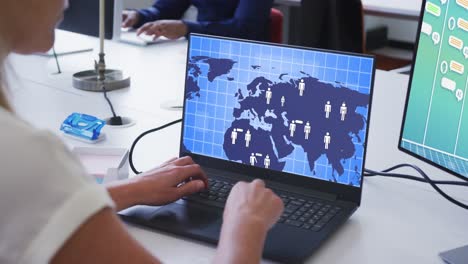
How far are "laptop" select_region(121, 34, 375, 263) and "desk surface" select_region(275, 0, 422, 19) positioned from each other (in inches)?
79.5

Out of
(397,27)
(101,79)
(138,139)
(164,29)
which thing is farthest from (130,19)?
(397,27)

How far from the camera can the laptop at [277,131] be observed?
111cm

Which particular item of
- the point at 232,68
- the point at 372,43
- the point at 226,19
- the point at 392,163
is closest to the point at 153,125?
the point at 232,68

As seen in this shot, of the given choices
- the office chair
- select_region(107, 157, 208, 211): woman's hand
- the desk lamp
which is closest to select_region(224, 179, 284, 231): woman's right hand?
select_region(107, 157, 208, 211): woman's hand

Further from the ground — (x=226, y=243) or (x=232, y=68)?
(x=232, y=68)

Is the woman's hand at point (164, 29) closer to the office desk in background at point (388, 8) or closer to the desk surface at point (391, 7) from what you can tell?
the office desk in background at point (388, 8)

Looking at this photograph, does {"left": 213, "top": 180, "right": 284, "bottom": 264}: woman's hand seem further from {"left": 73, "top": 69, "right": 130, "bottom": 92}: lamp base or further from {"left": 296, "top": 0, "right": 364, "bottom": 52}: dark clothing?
{"left": 296, "top": 0, "right": 364, "bottom": 52}: dark clothing

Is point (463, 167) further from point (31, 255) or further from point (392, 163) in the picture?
point (31, 255)

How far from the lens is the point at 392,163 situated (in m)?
1.43

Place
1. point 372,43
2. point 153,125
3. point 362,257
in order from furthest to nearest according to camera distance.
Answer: point 372,43 < point 153,125 < point 362,257

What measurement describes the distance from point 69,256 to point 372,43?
4928 mm

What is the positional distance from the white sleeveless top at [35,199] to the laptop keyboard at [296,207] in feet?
1.64

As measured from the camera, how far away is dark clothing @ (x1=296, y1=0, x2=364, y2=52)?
8.99ft

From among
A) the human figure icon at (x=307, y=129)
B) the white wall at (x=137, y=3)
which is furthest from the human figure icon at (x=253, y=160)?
the white wall at (x=137, y=3)
